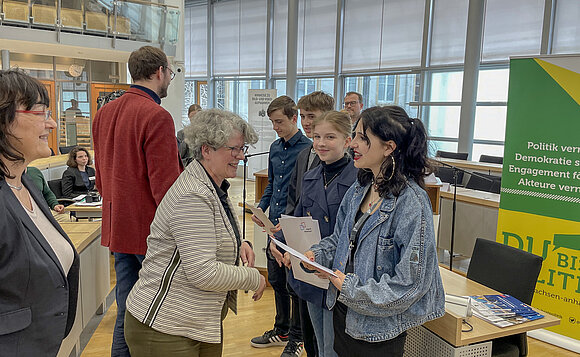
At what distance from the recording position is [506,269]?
2.82m

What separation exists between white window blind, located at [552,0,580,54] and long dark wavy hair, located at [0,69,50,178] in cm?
848

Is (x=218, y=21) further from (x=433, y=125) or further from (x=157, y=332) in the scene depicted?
(x=157, y=332)

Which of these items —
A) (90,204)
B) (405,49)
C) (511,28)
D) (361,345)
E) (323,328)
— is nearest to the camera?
(361,345)

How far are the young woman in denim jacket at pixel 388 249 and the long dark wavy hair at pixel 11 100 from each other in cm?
115

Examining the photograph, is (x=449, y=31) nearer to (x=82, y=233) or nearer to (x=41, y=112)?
(x=82, y=233)

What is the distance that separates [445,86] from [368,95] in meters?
2.02

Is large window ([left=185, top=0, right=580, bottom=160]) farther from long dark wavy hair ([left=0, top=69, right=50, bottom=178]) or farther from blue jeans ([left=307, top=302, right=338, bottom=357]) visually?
long dark wavy hair ([left=0, top=69, right=50, bottom=178])

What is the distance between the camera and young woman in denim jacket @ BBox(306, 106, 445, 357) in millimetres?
1629

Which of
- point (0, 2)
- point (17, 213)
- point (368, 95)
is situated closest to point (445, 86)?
point (368, 95)

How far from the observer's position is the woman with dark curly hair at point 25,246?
127 cm

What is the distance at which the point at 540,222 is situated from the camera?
3682 millimetres

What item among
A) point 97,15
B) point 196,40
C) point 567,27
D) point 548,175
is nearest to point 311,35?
point 196,40

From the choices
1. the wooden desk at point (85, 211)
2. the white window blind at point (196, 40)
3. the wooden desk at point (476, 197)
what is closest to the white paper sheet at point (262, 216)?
the wooden desk at point (85, 211)

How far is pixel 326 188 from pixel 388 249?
2.38 feet
